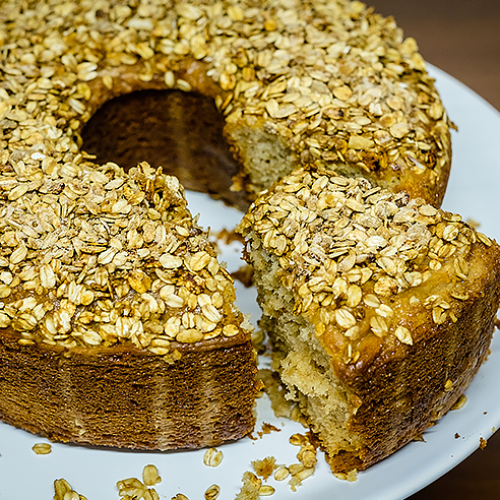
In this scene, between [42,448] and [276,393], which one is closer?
[42,448]

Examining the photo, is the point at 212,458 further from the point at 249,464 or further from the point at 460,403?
the point at 460,403

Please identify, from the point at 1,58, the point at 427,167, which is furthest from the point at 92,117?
the point at 427,167

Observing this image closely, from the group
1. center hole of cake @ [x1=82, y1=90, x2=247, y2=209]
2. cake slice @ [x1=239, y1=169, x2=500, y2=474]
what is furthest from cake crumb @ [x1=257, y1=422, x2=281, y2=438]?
center hole of cake @ [x1=82, y1=90, x2=247, y2=209]

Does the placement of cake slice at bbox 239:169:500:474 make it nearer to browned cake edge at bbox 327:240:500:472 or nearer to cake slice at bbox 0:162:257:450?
browned cake edge at bbox 327:240:500:472

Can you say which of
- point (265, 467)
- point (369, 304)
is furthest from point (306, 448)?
point (369, 304)

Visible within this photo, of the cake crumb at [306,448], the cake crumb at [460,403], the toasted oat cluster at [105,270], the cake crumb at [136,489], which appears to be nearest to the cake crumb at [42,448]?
the cake crumb at [136,489]
